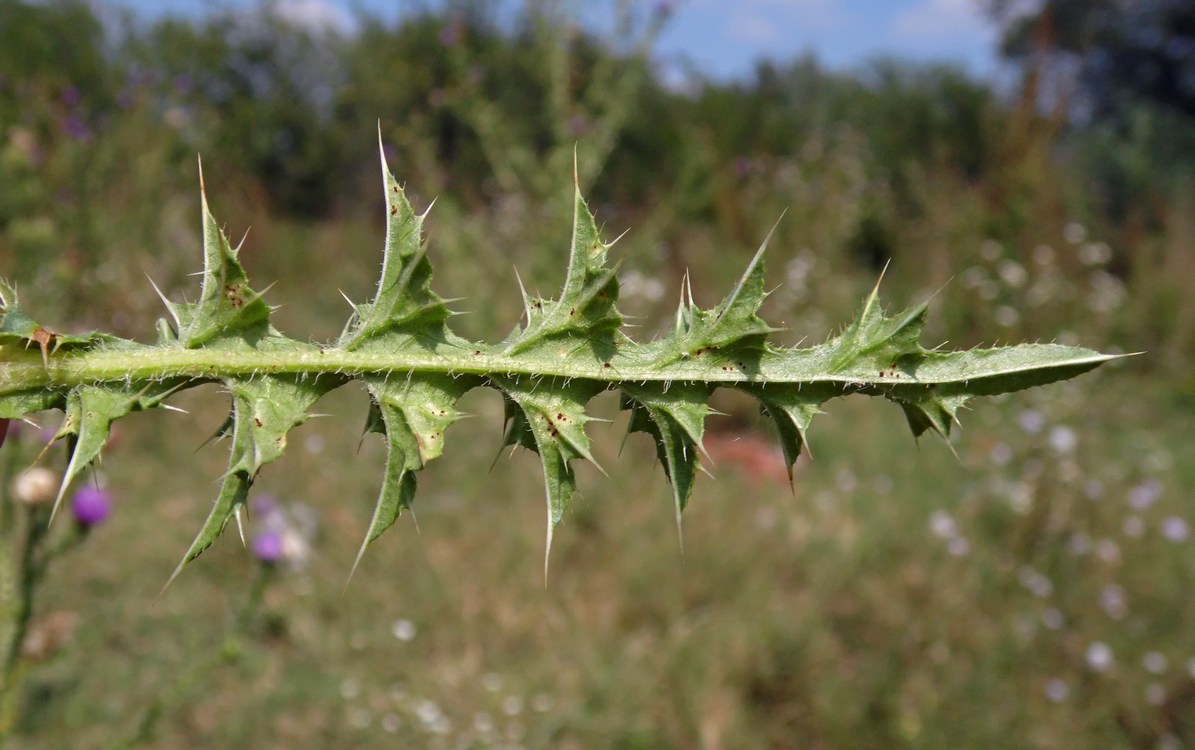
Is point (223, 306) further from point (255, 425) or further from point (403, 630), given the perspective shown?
point (403, 630)

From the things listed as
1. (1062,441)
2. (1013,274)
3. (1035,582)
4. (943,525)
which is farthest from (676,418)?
(1013,274)

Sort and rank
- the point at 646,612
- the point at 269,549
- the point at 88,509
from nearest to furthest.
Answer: the point at 88,509
the point at 269,549
the point at 646,612

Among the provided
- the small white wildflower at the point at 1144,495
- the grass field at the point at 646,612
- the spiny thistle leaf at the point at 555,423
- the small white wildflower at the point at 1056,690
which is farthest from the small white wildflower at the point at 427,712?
the small white wildflower at the point at 1144,495

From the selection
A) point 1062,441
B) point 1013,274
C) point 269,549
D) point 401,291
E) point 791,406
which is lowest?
point 1013,274

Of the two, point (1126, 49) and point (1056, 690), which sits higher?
point (1056, 690)

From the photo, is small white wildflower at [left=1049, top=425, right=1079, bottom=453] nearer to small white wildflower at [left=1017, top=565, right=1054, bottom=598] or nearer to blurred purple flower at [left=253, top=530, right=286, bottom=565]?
small white wildflower at [left=1017, top=565, right=1054, bottom=598]

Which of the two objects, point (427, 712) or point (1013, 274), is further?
point (1013, 274)
